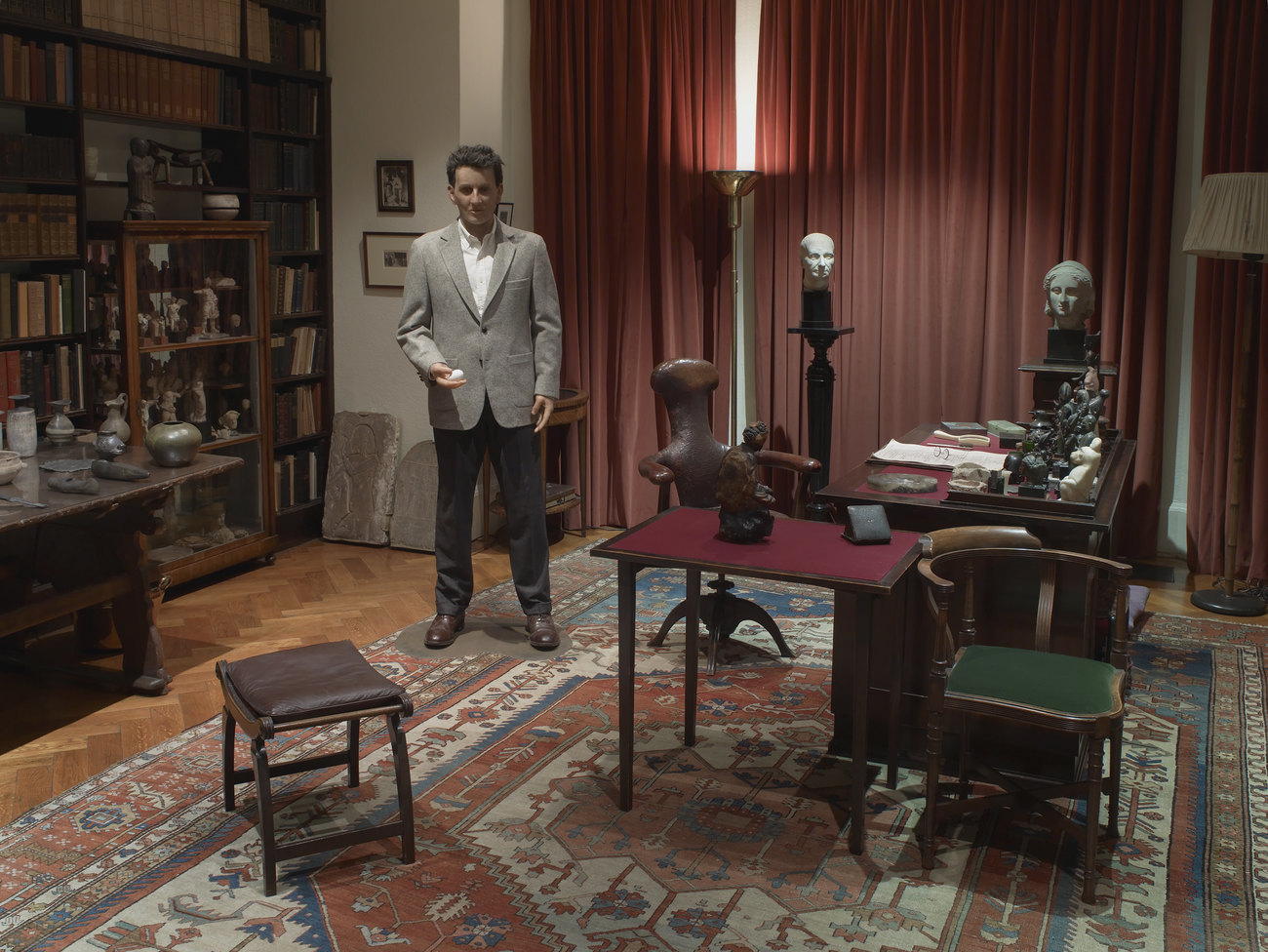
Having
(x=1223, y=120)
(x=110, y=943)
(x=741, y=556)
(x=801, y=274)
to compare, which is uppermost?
(x=1223, y=120)

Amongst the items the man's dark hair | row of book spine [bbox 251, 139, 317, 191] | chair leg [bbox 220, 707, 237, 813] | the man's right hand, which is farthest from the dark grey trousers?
row of book spine [bbox 251, 139, 317, 191]

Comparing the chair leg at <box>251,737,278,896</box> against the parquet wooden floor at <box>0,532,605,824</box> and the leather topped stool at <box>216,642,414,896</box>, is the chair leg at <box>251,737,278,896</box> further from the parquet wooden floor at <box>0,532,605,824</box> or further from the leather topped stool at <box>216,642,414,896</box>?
the parquet wooden floor at <box>0,532,605,824</box>

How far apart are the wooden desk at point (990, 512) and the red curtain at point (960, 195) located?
5.83 ft

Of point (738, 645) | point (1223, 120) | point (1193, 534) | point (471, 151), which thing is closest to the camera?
point (471, 151)

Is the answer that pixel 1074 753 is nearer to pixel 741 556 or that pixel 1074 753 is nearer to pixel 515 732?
pixel 741 556

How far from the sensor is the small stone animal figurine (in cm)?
342

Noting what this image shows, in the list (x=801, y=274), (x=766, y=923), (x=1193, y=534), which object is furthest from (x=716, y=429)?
(x=766, y=923)

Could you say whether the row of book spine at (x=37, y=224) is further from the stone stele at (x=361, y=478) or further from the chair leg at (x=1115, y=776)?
the chair leg at (x=1115, y=776)

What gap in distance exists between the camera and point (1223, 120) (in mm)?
5168

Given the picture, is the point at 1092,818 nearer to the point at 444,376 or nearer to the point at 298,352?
the point at 444,376

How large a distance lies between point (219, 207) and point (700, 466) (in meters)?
2.50

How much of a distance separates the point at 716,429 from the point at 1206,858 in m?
3.61

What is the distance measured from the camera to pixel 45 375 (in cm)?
A: 472

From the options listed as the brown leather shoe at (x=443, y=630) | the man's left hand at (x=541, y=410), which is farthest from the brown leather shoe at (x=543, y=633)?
the man's left hand at (x=541, y=410)
